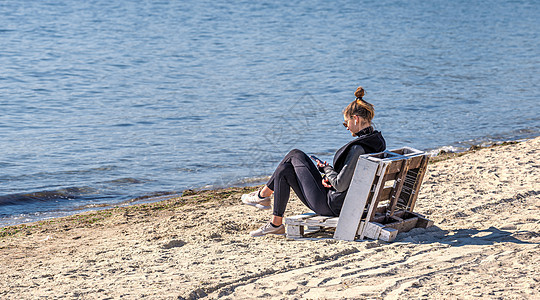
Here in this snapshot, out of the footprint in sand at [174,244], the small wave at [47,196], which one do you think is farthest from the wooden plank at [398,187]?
the small wave at [47,196]

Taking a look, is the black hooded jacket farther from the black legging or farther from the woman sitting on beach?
the black legging

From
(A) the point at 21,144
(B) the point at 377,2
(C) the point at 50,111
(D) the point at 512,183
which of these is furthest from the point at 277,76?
(B) the point at 377,2

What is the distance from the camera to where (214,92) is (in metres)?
17.1

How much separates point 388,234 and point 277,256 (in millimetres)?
960

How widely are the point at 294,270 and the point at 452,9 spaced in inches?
1624

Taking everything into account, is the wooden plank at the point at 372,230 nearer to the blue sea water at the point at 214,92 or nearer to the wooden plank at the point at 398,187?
the wooden plank at the point at 398,187

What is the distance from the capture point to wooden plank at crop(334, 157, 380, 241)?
5.09m

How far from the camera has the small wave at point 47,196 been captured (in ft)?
29.1

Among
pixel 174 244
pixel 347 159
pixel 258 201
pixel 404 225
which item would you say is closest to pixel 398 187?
pixel 404 225

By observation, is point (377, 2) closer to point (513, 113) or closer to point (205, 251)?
point (513, 113)

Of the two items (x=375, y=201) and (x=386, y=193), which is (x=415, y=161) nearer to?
(x=386, y=193)

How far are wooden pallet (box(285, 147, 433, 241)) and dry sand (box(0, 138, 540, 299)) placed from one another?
0.41 ft

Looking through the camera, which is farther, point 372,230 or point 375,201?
point 372,230

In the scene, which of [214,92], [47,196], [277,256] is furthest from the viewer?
[214,92]
